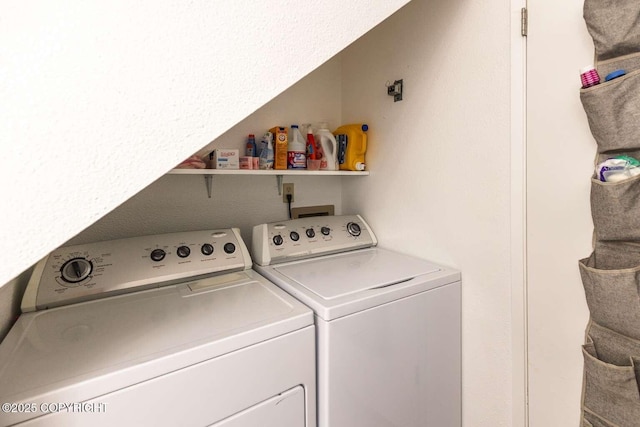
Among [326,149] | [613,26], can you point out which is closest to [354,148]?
[326,149]

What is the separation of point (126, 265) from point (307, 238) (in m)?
0.85

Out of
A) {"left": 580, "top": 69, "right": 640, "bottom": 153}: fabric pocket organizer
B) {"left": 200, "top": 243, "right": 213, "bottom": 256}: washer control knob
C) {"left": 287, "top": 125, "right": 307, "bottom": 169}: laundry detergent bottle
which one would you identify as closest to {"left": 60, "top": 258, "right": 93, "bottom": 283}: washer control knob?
{"left": 200, "top": 243, "right": 213, "bottom": 256}: washer control knob

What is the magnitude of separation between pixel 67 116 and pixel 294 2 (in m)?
0.61

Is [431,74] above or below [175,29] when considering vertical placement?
above

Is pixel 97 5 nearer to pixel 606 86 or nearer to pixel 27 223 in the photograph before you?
pixel 27 223

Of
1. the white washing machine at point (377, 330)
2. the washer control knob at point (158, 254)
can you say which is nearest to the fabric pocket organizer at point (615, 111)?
the white washing machine at point (377, 330)

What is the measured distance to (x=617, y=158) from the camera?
883 millimetres

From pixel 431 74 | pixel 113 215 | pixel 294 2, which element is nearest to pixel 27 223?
pixel 294 2

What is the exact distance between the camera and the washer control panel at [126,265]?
3.70ft

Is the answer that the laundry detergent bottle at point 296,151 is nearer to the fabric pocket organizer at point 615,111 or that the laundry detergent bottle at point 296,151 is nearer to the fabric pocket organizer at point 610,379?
the fabric pocket organizer at point 615,111

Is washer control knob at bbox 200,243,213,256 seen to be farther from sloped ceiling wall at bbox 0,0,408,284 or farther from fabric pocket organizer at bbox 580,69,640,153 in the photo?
fabric pocket organizer at bbox 580,69,640,153

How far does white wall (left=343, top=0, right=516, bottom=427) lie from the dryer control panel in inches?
8.2

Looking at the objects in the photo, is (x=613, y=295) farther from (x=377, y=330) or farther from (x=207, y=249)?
(x=207, y=249)

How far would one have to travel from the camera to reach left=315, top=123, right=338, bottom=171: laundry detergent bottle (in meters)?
1.92
